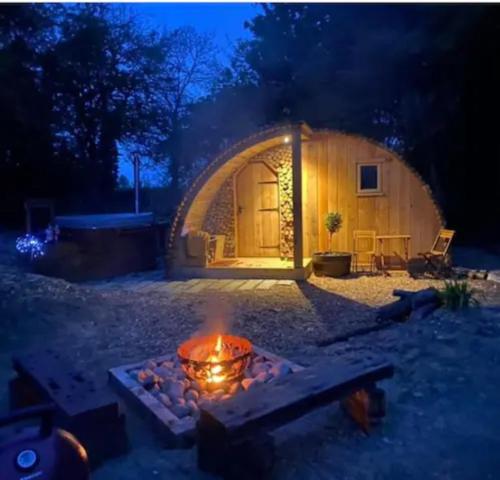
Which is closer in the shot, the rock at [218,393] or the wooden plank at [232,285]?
the rock at [218,393]

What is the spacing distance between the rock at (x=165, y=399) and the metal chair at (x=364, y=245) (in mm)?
6355

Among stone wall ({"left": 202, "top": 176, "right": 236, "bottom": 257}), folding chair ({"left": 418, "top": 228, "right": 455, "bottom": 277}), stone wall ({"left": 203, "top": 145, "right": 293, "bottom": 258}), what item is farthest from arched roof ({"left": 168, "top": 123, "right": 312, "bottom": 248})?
folding chair ({"left": 418, "top": 228, "right": 455, "bottom": 277})

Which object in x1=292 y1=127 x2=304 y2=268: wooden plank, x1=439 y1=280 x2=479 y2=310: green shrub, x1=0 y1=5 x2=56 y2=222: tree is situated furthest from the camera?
A: x1=0 y1=5 x2=56 y2=222: tree

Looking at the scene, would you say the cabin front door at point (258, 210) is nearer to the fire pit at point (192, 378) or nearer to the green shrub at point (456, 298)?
the green shrub at point (456, 298)

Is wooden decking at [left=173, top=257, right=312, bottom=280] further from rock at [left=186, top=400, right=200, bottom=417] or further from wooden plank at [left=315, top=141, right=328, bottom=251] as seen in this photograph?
rock at [left=186, top=400, right=200, bottom=417]

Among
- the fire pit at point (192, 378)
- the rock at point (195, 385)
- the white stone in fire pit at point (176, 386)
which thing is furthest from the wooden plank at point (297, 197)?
the rock at point (195, 385)

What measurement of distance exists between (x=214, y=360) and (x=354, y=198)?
6518mm

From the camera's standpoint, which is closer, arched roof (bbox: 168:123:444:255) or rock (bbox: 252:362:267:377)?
rock (bbox: 252:362:267:377)

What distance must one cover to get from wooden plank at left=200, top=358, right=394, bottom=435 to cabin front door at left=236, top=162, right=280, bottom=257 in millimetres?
6983

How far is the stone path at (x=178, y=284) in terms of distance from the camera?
7184 mm

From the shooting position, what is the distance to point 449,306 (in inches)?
183

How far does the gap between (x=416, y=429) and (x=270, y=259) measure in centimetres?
696

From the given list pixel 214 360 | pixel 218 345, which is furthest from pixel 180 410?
pixel 218 345

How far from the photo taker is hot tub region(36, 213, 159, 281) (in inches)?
319
